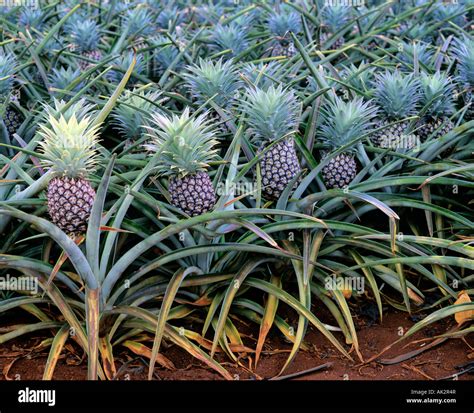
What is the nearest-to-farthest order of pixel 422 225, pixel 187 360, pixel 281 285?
pixel 187 360 < pixel 281 285 < pixel 422 225

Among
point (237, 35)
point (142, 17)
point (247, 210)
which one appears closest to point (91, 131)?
point (247, 210)

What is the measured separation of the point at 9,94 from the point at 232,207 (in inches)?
55.6

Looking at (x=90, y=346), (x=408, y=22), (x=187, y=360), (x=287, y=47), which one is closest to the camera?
(x=90, y=346)

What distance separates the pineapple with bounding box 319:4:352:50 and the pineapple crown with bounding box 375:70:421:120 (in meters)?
1.26

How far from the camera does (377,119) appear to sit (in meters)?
3.70

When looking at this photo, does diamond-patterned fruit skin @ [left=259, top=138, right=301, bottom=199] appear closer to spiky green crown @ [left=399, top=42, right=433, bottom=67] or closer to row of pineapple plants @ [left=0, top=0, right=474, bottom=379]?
row of pineapple plants @ [left=0, top=0, right=474, bottom=379]

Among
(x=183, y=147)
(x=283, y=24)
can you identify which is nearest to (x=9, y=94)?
(x=183, y=147)

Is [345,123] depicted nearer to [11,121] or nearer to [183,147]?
[183,147]

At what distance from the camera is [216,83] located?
352 cm

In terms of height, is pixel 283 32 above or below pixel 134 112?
above

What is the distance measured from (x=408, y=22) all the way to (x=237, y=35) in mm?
1430

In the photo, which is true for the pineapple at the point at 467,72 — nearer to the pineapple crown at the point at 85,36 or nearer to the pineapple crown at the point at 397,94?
the pineapple crown at the point at 397,94

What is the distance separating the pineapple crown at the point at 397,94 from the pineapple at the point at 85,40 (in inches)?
76.5

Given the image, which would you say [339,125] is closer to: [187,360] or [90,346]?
[187,360]
